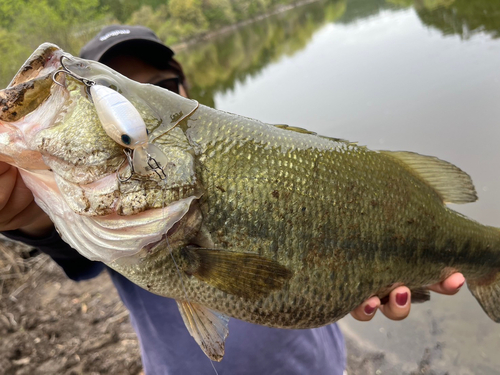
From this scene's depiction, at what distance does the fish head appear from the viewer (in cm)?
112

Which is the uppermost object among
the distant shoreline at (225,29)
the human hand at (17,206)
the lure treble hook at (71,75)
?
the lure treble hook at (71,75)

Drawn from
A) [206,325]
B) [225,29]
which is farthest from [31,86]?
[225,29]

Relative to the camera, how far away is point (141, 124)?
3.49 feet

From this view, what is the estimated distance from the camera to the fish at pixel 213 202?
1142 mm

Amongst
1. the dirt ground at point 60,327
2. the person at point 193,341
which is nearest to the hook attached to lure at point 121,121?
the person at point 193,341

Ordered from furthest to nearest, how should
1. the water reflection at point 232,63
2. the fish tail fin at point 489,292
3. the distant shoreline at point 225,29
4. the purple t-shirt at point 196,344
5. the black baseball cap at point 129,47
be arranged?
1. the distant shoreline at point 225,29
2. the water reflection at point 232,63
3. the black baseball cap at point 129,47
4. the fish tail fin at point 489,292
5. the purple t-shirt at point 196,344

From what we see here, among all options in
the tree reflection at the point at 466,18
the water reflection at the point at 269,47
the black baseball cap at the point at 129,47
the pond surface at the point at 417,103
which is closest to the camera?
the black baseball cap at the point at 129,47

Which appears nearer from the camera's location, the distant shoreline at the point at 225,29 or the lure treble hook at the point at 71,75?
the lure treble hook at the point at 71,75

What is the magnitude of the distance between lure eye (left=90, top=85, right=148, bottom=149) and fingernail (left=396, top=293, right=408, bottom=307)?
1589 mm

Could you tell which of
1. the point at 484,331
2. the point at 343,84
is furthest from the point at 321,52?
the point at 484,331

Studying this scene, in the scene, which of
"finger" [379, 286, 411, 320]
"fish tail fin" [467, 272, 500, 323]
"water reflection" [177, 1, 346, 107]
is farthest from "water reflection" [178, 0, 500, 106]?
"finger" [379, 286, 411, 320]

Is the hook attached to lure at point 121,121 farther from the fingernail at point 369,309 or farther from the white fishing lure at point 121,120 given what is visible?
the fingernail at point 369,309

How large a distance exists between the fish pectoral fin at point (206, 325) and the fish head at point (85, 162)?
373mm

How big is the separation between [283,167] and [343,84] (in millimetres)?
12178
